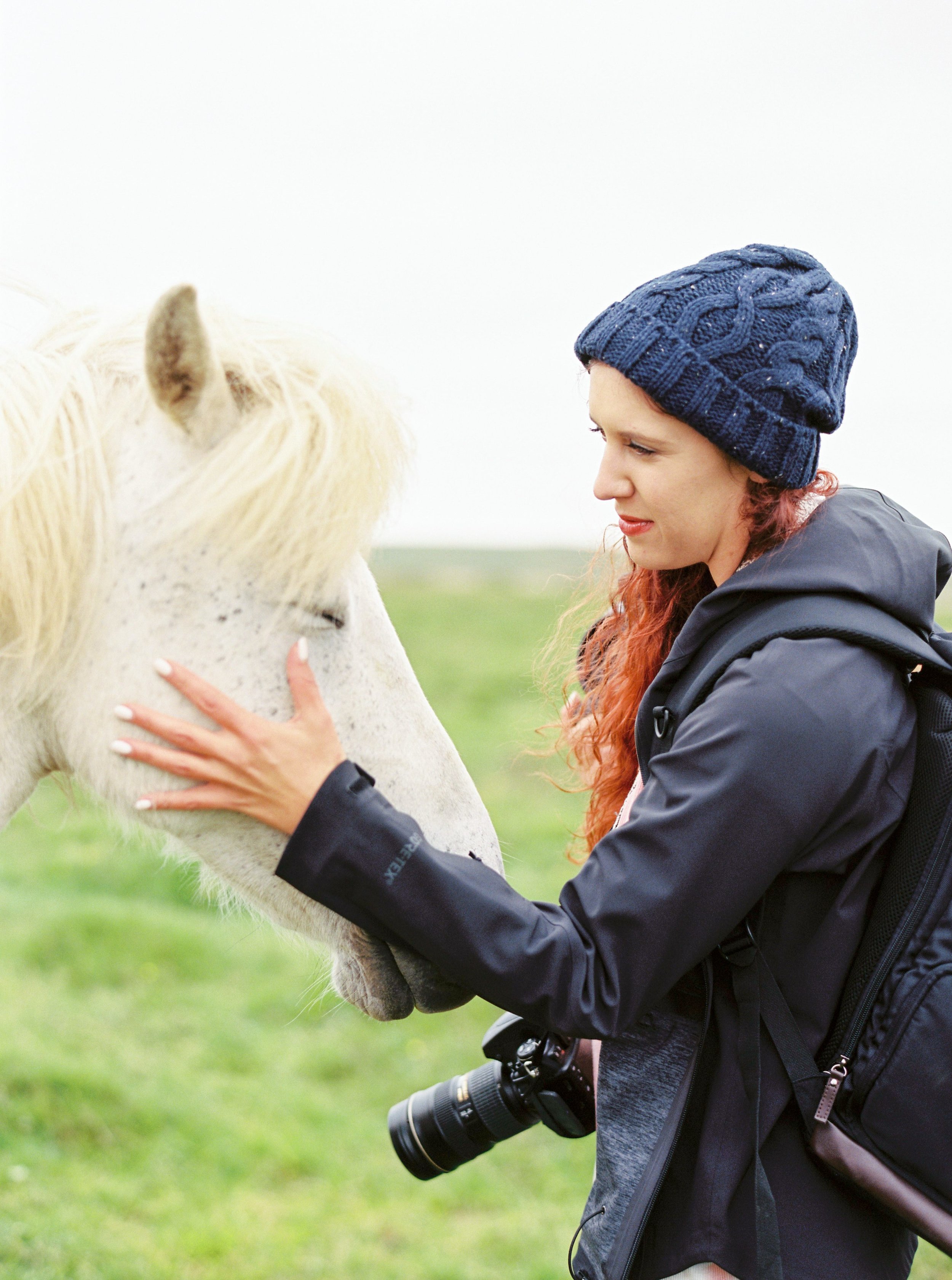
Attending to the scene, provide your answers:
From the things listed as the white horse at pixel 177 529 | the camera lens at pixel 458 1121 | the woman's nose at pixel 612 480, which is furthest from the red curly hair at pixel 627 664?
the white horse at pixel 177 529

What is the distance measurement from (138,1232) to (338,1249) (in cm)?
66

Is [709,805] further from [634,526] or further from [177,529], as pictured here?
[177,529]

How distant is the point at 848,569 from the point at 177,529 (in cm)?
95

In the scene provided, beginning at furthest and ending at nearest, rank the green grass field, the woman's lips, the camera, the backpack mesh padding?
the green grass field, the camera, the woman's lips, the backpack mesh padding

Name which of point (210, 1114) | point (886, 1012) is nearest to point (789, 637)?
point (886, 1012)

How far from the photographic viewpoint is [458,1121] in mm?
1970

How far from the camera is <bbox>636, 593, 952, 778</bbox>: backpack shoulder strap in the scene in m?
1.45

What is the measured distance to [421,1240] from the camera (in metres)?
3.68

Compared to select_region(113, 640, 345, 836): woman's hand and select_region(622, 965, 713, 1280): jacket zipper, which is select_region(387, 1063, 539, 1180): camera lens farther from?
select_region(113, 640, 345, 836): woman's hand

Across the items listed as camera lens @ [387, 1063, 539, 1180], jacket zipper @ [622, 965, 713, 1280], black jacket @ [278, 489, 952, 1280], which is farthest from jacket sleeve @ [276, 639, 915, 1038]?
camera lens @ [387, 1063, 539, 1180]

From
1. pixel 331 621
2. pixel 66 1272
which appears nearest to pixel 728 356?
pixel 331 621

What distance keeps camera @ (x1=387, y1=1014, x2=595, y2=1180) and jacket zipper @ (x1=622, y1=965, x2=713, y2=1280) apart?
39 centimetres

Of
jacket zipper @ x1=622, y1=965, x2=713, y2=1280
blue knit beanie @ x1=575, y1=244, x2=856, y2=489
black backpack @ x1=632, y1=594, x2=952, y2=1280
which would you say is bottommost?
jacket zipper @ x1=622, y1=965, x2=713, y2=1280

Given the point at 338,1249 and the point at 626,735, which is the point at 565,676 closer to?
the point at 626,735
